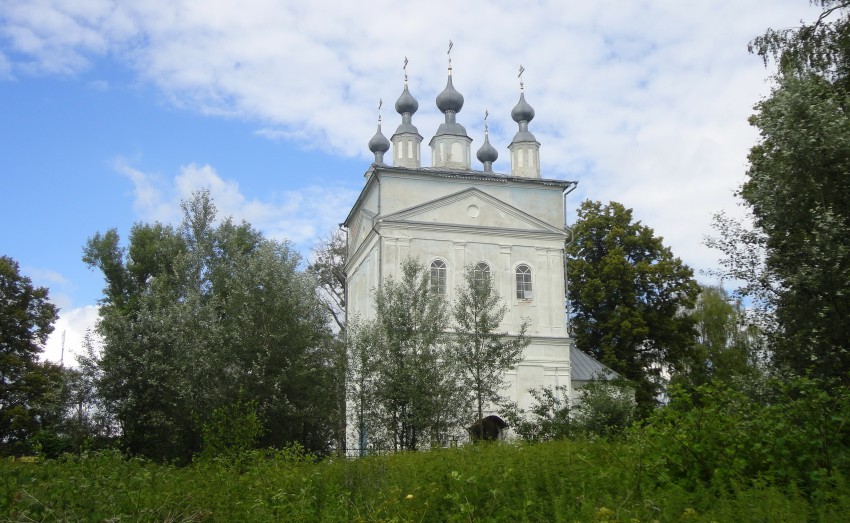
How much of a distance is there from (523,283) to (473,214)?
2863mm

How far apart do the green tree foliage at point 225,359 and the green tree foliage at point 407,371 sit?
1.09m

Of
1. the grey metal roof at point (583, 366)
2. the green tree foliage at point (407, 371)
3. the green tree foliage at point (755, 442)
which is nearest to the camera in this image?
the green tree foliage at point (755, 442)

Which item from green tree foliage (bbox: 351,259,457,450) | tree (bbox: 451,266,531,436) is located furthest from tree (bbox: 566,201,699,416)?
green tree foliage (bbox: 351,259,457,450)

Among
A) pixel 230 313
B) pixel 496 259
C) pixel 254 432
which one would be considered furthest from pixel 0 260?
pixel 254 432

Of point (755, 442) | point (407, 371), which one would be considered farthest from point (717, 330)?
point (755, 442)

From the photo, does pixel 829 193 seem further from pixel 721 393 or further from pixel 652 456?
pixel 652 456

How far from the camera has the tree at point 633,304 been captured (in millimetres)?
33500

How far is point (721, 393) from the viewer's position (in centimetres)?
924

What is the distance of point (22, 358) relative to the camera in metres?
32.5

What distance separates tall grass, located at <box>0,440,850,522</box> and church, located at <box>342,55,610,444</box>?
51.3 ft

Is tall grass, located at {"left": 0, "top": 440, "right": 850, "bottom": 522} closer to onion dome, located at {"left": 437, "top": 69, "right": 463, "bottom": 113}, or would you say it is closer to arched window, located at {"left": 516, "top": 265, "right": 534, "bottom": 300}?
arched window, located at {"left": 516, "top": 265, "right": 534, "bottom": 300}

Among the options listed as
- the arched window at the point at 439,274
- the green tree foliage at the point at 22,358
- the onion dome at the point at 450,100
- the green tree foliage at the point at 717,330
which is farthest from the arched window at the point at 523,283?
the green tree foliage at the point at 22,358

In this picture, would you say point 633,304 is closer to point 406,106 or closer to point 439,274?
point 439,274

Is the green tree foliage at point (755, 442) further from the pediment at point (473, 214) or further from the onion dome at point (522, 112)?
the onion dome at point (522, 112)
